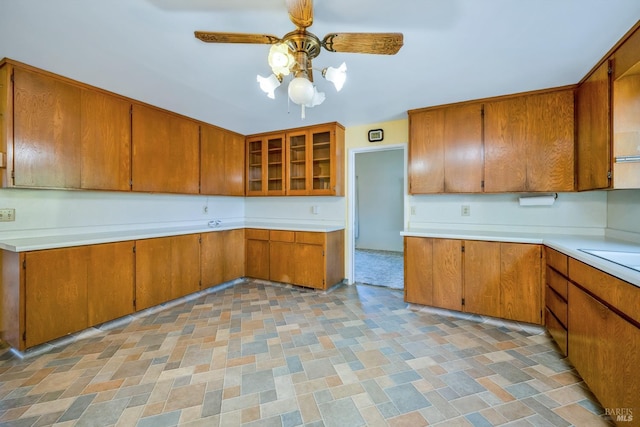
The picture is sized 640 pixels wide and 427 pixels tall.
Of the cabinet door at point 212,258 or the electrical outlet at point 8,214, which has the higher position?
the electrical outlet at point 8,214

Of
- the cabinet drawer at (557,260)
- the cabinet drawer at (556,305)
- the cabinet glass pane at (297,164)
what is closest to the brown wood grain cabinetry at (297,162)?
the cabinet glass pane at (297,164)

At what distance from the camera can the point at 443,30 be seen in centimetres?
169

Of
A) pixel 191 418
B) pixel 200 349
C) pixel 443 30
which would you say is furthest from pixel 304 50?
pixel 200 349

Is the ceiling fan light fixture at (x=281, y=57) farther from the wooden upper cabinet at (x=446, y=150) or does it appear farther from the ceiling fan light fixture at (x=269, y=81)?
the wooden upper cabinet at (x=446, y=150)

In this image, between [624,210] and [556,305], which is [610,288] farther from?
[624,210]

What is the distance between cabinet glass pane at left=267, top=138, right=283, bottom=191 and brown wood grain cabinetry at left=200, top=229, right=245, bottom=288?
0.88m

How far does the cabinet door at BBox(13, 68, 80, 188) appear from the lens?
2109mm

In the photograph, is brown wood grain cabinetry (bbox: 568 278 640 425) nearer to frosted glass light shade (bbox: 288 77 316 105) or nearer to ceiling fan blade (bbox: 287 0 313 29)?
frosted glass light shade (bbox: 288 77 316 105)

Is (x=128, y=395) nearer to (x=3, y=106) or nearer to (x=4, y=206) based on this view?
(x=4, y=206)

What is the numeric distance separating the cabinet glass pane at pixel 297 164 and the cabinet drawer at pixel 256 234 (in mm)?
782

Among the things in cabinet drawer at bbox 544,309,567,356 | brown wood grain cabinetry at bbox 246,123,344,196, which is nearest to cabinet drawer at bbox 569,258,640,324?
cabinet drawer at bbox 544,309,567,356

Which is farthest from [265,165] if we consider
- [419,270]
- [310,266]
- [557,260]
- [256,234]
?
[557,260]

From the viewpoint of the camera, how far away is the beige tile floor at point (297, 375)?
1.48m

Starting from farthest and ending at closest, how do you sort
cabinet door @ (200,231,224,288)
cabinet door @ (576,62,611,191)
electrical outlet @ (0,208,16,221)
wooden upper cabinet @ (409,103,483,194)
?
cabinet door @ (200,231,224,288), wooden upper cabinet @ (409,103,483,194), electrical outlet @ (0,208,16,221), cabinet door @ (576,62,611,191)
